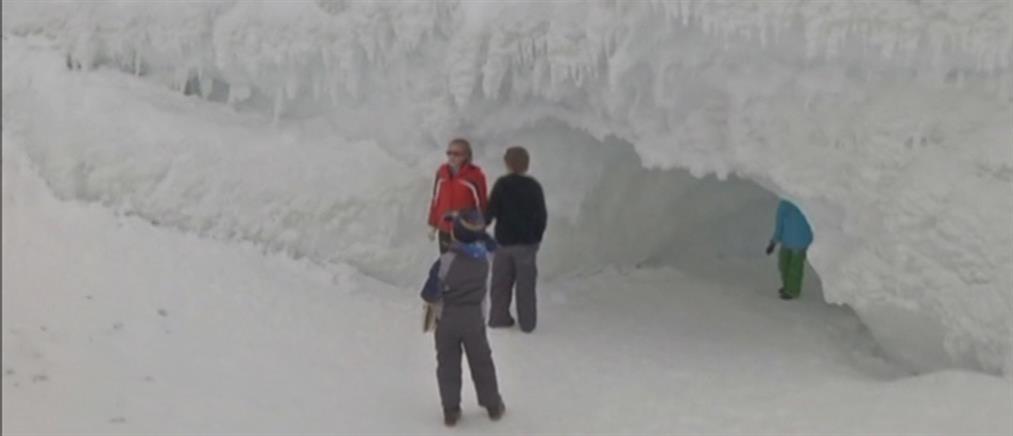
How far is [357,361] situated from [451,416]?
1.15 metres

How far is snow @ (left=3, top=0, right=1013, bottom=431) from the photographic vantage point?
7242 millimetres

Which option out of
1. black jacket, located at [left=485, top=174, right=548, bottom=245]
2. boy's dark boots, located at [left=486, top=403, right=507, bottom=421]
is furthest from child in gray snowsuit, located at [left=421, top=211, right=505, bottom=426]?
black jacket, located at [left=485, top=174, right=548, bottom=245]

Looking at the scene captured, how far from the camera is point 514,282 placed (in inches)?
325

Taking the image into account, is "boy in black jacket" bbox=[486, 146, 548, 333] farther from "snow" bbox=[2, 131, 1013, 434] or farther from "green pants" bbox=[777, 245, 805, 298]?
"green pants" bbox=[777, 245, 805, 298]

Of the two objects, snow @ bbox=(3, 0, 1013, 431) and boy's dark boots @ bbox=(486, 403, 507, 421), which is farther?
snow @ bbox=(3, 0, 1013, 431)

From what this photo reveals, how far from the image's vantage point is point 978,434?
6445 millimetres

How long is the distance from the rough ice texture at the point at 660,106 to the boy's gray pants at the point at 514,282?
97cm

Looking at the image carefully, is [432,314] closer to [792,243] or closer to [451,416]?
[451,416]

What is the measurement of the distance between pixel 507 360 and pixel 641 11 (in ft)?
8.52

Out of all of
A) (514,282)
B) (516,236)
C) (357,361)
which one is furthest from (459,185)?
(357,361)

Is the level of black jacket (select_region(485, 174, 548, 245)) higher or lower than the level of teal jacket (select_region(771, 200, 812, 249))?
higher

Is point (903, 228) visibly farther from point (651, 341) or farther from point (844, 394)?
point (651, 341)

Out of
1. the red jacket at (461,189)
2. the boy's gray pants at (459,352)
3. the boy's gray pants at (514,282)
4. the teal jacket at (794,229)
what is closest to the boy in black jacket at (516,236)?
the boy's gray pants at (514,282)

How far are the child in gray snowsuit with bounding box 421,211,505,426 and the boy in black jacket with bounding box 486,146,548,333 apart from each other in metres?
1.58
